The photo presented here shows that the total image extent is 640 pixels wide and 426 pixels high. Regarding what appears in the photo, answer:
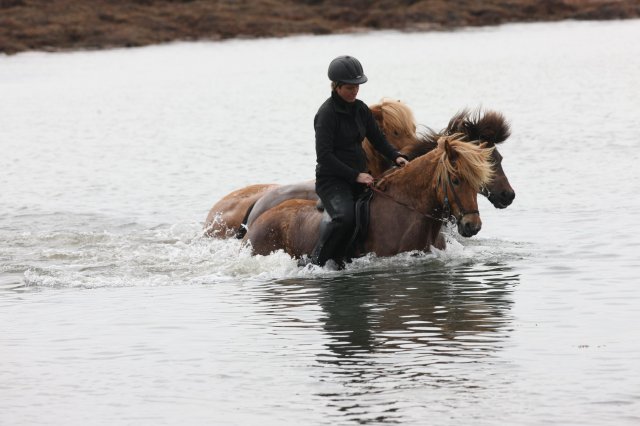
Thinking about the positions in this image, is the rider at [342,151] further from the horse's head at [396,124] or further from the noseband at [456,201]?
the horse's head at [396,124]

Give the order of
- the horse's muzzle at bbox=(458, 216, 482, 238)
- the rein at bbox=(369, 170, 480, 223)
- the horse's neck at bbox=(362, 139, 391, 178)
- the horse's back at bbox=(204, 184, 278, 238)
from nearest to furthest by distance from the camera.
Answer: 1. the horse's muzzle at bbox=(458, 216, 482, 238)
2. the rein at bbox=(369, 170, 480, 223)
3. the horse's neck at bbox=(362, 139, 391, 178)
4. the horse's back at bbox=(204, 184, 278, 238)

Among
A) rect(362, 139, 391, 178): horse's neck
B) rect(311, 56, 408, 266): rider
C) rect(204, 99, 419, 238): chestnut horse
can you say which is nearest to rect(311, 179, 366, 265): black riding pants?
rect(311, 56, 408, 266): rider

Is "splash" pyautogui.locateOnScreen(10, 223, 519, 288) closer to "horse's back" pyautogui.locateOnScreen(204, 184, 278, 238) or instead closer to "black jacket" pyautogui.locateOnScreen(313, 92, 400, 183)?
"horse's back" pyautogui.locateOnScreen(204, 184, 278, 238)

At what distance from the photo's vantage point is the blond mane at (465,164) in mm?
12258

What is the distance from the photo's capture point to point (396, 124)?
569 inches

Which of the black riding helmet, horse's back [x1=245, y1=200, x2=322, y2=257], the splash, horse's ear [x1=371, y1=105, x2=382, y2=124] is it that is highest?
the black riding helmet

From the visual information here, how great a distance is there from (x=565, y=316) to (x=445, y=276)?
93.5 inches

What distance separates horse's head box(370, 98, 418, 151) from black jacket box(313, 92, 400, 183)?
44.9 inches

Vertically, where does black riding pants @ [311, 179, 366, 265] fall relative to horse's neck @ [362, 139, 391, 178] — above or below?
below

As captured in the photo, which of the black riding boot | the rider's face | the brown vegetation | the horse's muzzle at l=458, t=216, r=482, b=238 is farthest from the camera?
the brown vegetation

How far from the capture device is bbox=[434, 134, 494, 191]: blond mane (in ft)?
40.2

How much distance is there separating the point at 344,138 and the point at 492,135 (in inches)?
73.9

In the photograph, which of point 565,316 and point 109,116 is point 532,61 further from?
point 565,316

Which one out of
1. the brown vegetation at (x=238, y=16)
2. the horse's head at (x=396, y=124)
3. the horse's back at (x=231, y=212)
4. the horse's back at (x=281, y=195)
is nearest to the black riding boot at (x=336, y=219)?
the horse's back at (x=281, y=195)
